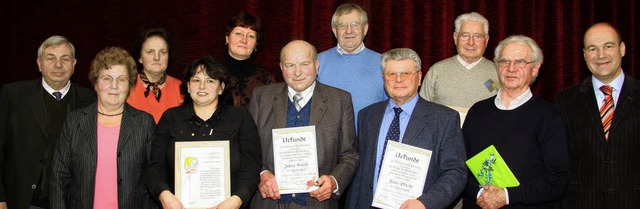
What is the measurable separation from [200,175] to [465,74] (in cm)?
218

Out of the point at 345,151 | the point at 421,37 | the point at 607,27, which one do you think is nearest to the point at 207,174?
the point at 345,151

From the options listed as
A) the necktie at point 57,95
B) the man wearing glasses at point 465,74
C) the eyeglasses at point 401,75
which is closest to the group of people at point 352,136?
the eyeglasses at point 401,75

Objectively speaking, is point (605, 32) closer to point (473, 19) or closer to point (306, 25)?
point (473, 19)

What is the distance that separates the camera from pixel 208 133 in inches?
120

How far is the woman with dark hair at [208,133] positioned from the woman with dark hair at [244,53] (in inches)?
29.0

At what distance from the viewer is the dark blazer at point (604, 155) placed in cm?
322

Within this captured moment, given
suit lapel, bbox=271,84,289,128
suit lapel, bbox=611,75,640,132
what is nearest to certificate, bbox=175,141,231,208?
suit lapel, bbox=271,84,289,128

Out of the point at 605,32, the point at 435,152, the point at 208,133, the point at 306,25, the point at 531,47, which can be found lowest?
the point at 435,152

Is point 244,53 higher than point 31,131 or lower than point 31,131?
higher

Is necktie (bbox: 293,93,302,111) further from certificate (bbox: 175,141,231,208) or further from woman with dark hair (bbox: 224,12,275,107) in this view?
woman with dark hair (bbox: 224,12,275,107)

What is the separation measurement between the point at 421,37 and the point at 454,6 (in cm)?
46

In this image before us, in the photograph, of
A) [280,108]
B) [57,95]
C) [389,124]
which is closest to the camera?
[389,124]

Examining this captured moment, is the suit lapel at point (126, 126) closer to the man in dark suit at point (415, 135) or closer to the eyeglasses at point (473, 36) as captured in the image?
the man in dark suit at point (415, 135)

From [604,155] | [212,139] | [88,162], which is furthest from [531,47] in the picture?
[88,162]
